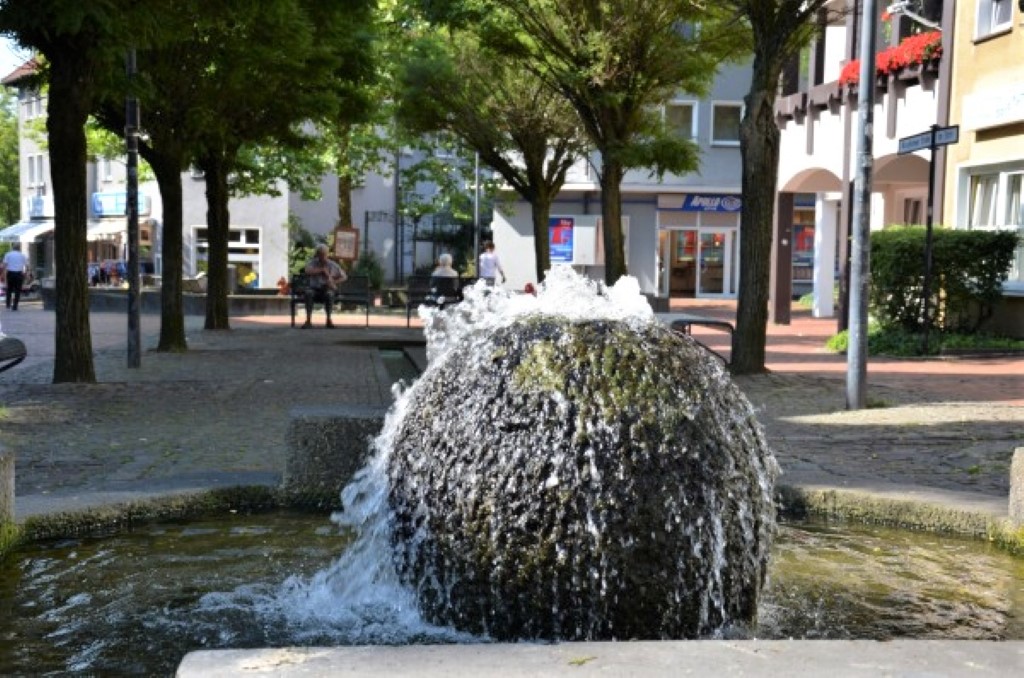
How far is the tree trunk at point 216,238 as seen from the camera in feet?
80.4

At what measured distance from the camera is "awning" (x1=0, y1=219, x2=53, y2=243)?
233 ft

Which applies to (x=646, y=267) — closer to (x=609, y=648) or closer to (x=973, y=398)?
(x=973, y=398)

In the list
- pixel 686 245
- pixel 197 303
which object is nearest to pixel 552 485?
pixel 197 303

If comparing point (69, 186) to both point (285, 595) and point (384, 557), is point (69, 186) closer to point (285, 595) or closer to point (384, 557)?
point (285, 595)

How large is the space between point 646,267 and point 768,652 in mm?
43861

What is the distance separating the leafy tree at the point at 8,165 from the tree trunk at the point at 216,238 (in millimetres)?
77332

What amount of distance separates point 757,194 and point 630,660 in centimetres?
1259

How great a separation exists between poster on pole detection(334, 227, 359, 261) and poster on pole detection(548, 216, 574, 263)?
9.20 metres

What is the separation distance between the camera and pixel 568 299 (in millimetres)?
5223

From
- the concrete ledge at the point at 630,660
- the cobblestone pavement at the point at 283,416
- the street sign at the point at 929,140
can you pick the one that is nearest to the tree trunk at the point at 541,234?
the cobblestone pavement at the point at 283,416

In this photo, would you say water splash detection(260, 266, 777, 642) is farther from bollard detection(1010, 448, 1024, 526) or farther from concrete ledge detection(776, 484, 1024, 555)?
concrete ledge detection(776, 484, 1024, 555)

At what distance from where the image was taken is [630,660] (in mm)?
3105

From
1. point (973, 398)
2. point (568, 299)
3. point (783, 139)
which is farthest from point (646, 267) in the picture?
point (568, 299)

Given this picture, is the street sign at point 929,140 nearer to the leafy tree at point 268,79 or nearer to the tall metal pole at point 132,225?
the leafy tree at point 268,79
